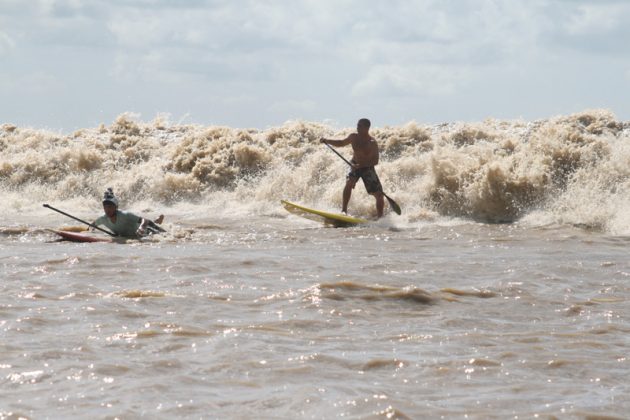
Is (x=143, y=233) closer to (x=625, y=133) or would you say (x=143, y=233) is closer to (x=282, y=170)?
(x=282, y=170)

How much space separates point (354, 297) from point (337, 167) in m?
10.3

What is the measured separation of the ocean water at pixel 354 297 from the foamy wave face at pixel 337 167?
51mm

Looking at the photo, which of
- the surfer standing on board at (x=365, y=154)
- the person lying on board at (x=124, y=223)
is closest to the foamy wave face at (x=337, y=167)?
the surfer standing on board at (x=365, y=154)

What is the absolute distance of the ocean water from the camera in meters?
5.06

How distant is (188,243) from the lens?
11.7m

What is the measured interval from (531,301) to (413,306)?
0.97 m

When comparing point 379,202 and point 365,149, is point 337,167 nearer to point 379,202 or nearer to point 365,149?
point 379,202

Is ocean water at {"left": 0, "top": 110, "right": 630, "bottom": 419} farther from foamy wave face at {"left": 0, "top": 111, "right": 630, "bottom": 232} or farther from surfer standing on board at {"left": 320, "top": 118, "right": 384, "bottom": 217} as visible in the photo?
surfer standing on board at {"left": 320, "top": 118, "right": 384, "bottom": 217}

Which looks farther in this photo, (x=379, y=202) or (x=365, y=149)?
(x=379, y=202)

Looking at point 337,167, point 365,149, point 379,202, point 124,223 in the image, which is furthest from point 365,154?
point 337,167

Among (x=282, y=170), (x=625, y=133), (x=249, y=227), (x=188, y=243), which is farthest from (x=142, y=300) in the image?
(x=625, y=133)

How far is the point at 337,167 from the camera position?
1789cm

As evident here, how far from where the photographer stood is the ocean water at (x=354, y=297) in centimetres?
506

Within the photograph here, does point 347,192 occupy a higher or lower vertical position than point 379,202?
higher
